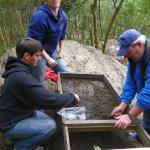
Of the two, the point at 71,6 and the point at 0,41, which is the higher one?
the point at 71,6

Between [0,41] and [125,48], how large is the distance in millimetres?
4841

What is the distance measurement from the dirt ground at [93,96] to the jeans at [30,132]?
0.74 metres

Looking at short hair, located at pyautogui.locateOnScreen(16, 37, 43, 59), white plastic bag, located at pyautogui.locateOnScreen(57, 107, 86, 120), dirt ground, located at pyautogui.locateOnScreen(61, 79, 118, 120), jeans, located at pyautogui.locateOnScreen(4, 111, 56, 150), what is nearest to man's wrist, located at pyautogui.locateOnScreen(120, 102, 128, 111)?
dirt ground, located at pyautogui.locateOnScreen(61, 79, 118, 120)

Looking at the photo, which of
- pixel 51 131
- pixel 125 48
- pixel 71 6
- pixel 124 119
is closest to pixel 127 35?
pixel 125 48

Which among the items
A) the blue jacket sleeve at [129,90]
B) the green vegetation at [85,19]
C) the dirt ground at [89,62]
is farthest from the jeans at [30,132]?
the green vegetation at [85,19]

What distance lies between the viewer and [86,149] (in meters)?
4.32

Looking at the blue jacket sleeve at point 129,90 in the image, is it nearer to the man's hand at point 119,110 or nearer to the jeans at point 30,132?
the man's hand at point 119,110

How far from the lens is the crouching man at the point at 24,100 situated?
12.2 ft

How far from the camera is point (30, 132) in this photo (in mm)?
3842

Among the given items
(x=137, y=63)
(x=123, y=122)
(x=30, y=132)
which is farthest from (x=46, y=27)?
(x=123, y=122)

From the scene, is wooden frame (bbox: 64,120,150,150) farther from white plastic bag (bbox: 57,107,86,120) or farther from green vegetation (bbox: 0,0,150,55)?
green vegetation (bbox: 0,0,150,55)

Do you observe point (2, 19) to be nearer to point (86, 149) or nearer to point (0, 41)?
point (0, 41)

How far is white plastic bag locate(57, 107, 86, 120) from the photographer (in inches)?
167

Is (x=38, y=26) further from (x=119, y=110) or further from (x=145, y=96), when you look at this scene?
(x=145, y=96)
